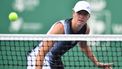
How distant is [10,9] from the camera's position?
492 cm

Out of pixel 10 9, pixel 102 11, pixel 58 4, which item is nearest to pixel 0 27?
pixel 10 9

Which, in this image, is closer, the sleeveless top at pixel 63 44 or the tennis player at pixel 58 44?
the tennis player at pixel 58 44

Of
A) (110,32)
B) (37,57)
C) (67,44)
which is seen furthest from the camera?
(110,32)

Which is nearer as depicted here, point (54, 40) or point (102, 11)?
point (54, 40)

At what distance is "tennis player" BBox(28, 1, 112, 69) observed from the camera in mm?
3174

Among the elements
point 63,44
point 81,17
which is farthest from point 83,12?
point 63,44

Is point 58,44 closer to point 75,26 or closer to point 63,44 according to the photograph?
point 63,44

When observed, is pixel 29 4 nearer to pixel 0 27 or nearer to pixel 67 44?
pixel 0 27

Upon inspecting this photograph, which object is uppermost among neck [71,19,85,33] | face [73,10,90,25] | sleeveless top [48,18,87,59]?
face [73,10,90,25]

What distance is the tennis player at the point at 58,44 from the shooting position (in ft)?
10.4

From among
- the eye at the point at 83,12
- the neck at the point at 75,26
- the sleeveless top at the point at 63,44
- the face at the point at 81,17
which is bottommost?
the sleeveless top at the point at 63,44

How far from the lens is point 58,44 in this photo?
336 cm

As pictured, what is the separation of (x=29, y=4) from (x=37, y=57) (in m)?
1.82

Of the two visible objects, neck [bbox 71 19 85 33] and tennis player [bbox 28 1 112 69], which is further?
neck [bbox 71 19 85 33]
